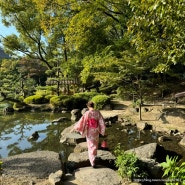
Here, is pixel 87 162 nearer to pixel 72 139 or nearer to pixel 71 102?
pixel 72 139

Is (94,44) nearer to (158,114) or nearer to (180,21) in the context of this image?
(158,114)

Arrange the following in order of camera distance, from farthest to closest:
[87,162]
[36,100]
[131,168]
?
[36,100], [87,162], [131,168]

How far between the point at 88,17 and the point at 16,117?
898 centimetres

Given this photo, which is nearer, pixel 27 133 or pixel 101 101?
pixel 27 133

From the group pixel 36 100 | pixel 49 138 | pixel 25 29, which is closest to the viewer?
pixel 49 138

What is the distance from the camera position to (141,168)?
20.6ft

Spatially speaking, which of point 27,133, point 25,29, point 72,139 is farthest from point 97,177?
point 25,29

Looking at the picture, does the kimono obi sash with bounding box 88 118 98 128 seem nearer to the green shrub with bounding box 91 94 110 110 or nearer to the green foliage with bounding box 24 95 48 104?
the green shrub with bounding box 91 94 110 110

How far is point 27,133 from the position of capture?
14336 mm

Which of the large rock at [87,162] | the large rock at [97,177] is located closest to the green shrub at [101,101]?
the large rock at [87,162]

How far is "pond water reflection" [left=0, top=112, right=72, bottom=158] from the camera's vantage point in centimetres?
1132

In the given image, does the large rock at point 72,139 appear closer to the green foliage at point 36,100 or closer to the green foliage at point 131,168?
the green foliage at point 131,168

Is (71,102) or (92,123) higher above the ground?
(92,123)

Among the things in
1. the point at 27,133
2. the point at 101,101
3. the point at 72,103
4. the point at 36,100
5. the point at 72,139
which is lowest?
the point at 27,133
